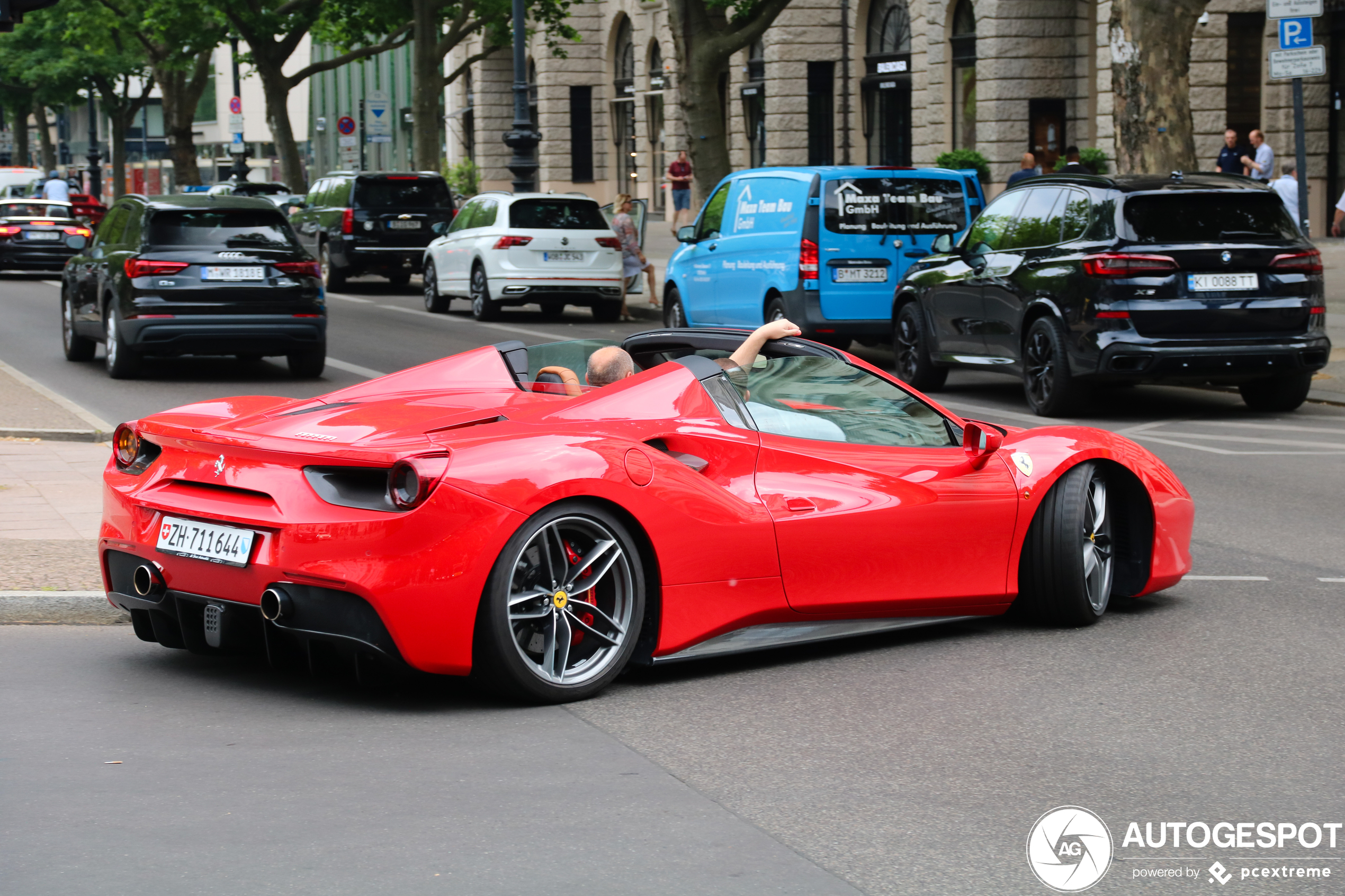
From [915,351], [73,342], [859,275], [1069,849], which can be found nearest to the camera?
[1069,849]

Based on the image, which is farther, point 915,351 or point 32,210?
point 32,210

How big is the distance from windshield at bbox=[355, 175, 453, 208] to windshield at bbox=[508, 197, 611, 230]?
18.5 feet

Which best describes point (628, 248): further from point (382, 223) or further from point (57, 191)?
point (57, 191)

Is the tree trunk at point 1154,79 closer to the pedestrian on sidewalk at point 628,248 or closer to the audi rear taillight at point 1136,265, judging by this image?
the audi rear taillight at point 1136,265

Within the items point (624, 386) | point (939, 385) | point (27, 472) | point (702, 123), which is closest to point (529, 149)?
point (702, 123)

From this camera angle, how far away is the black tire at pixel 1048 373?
43.3ft

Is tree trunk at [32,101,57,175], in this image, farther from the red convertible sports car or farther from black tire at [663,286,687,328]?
the red convertible sports car

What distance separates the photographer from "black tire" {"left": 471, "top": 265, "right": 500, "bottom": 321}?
2361 cm

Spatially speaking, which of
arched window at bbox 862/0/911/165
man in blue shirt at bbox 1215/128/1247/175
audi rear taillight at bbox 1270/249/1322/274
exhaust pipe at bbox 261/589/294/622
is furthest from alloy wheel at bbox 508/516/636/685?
arched window at bbox 862/0/911/165

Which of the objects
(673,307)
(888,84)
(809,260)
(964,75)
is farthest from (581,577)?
(888,84)

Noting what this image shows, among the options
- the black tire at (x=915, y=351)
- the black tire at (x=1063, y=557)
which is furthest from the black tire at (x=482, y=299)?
the black tire at (x=1063, y=557)

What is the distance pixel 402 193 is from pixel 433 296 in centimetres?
449

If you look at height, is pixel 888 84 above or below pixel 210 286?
above

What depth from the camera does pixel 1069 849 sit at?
162 inches
